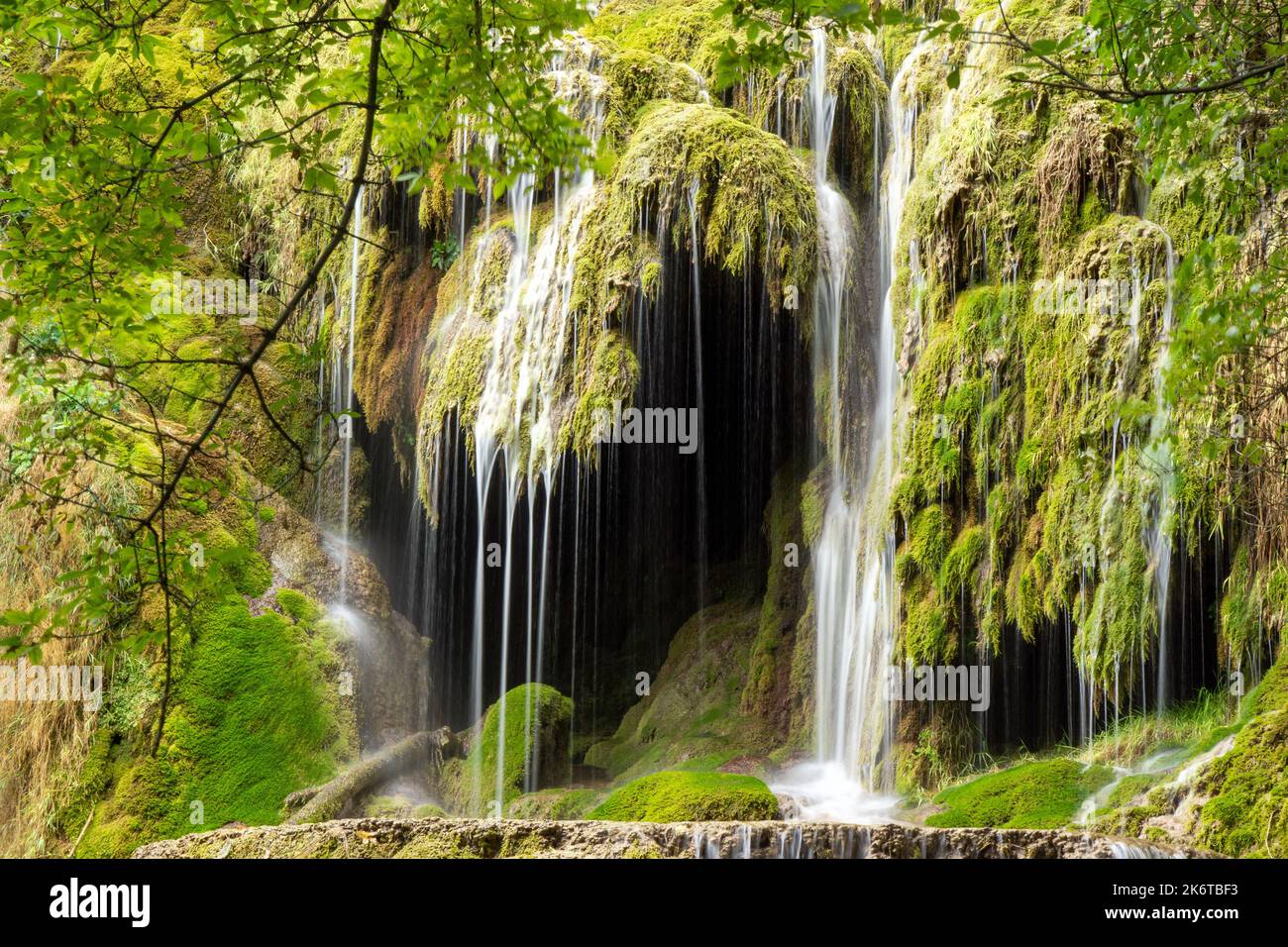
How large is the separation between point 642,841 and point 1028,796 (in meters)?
3.70

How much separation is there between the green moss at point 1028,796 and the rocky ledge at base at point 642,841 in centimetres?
199

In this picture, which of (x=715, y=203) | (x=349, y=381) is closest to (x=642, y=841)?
(x=715, y=203)

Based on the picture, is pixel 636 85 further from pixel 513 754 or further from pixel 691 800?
pixel 691 800

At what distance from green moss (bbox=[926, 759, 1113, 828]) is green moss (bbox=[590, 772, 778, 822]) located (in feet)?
4.77

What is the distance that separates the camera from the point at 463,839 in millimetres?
6871

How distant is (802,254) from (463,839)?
7750 mm

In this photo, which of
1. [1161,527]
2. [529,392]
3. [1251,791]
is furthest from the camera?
[529,392]

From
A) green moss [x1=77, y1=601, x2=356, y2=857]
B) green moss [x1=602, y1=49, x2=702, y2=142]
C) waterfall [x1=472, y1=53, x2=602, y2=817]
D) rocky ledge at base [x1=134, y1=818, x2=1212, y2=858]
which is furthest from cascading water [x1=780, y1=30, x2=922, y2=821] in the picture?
green moss [x1=77, y1=601, x2=356, y2=857]

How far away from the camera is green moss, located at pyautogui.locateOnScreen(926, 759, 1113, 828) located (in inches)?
340

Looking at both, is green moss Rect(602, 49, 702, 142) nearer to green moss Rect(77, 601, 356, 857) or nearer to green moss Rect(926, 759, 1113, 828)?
green moss Rect(77, 601, 356, 857)

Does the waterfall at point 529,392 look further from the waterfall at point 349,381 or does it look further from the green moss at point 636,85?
the waterfall at point 349,381

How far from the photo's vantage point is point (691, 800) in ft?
30.3

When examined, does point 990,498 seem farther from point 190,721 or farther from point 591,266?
point 190,721
